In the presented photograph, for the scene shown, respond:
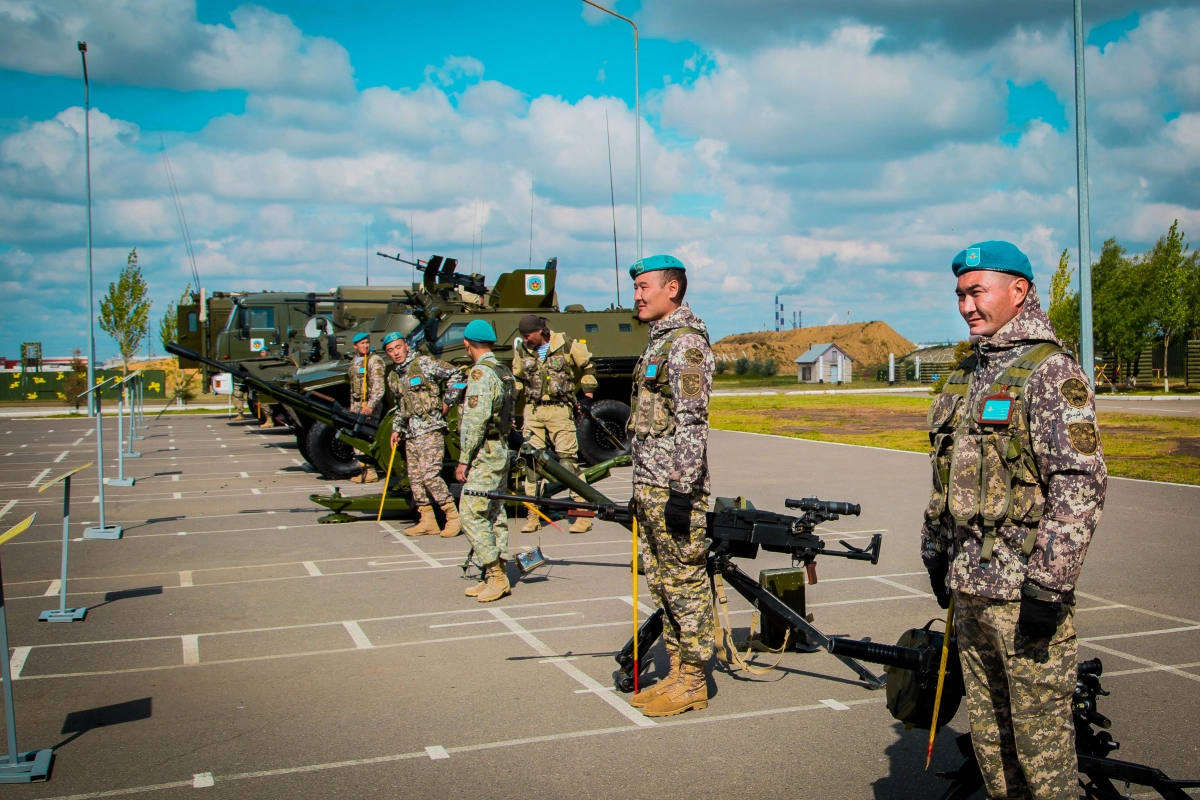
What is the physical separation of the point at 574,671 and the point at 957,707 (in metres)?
2.57

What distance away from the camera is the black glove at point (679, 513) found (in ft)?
14.8

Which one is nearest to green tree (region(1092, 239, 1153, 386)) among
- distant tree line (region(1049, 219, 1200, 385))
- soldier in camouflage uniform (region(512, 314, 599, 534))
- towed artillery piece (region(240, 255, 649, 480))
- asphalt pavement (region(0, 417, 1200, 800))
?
distant tree line (region(1049, 219, 1200, 385))

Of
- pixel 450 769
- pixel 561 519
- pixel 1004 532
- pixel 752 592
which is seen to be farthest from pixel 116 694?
pixel 561 519

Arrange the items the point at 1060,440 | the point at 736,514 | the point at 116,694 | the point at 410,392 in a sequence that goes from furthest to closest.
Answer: the point at 410,392
the point at 116,694
the point at 736,514
the point at 1060,440

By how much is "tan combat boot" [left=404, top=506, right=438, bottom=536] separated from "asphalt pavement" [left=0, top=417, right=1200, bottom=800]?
228mm

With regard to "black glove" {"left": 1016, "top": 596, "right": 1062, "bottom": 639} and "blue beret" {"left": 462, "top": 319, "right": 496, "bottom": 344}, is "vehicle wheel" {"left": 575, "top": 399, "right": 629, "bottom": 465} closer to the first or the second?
"blue beret" {"left": 462, "top": 319, "right": 496, "bottom": 344}

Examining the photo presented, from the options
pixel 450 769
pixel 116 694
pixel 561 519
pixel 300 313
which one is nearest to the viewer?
pixel 450 769

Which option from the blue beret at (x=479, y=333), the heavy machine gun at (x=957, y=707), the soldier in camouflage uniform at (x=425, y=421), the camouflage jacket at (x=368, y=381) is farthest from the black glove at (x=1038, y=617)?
the camouflage jacket at (x=368, y=381)

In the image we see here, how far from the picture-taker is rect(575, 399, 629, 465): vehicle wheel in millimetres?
15508

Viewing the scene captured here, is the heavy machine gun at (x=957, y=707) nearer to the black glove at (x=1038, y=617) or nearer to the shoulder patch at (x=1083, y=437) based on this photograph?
the black glove at (x=1038, y=617)

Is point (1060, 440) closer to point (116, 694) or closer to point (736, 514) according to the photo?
point (736, 514)

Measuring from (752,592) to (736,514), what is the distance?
1.67 ft

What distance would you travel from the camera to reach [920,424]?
939 inches

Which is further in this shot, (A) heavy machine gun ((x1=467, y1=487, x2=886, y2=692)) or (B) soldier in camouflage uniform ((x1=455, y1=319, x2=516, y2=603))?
(B) soldier in camouflage uniform ((x1=455, y1=319, x2=516, y2=603))
